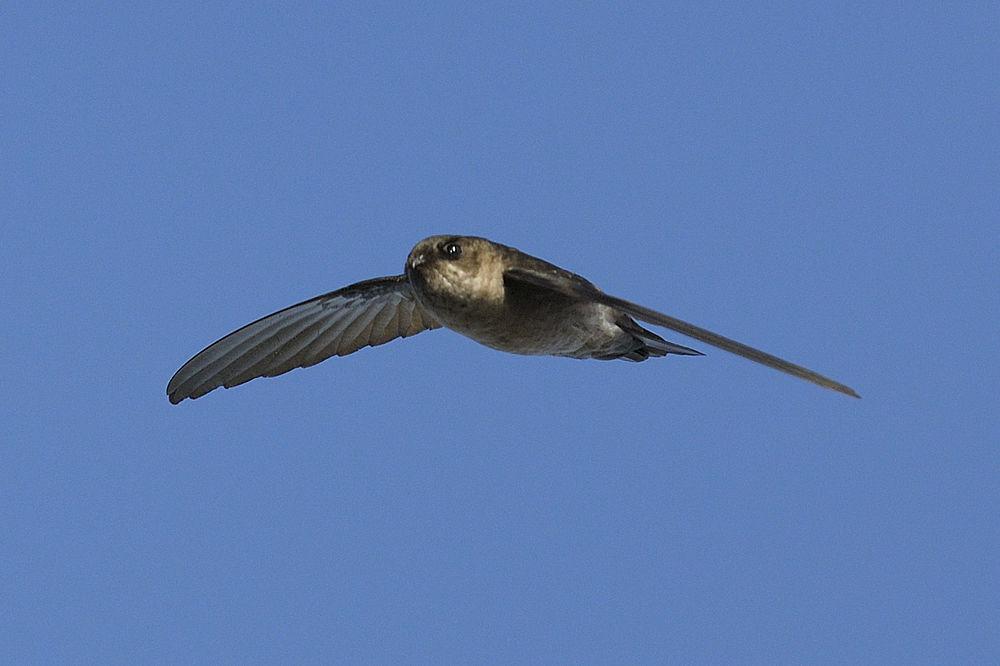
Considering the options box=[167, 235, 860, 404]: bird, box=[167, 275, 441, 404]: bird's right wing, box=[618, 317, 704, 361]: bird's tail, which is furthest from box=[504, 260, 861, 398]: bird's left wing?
box=[167, 275, 441, 404]: bird's right wing

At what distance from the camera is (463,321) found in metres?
3.58

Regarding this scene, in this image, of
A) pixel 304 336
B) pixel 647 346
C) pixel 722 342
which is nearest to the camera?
pixel 722 342

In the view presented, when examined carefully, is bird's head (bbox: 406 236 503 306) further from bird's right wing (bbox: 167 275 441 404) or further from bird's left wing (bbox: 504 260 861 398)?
bird's right wing (bbox: 167 275 441 404)

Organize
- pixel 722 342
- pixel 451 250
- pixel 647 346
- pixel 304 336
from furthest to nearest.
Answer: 1. pixel 304 336
2. pixel 647 346
3. pixel 451 250
4. pixel 722 342

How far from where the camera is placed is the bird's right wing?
420 centimetres

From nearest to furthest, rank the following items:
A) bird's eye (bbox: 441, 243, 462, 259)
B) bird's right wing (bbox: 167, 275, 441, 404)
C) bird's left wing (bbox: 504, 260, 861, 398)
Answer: bird's left wing (bbox: 504, 260, 861, 398), bird's eye (bbox: 441, 243, 462, 259), bird's right wing (bbox: 167, 275, 441, 404)

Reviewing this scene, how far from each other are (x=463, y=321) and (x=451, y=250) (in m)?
0.20

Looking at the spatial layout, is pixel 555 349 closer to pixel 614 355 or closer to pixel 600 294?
pixel 614 355

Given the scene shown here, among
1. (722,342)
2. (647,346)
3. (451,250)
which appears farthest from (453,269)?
(647,346)

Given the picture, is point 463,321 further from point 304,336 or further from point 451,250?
point 304,336

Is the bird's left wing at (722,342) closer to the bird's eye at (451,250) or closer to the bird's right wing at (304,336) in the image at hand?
the bird's eye at (451,250)

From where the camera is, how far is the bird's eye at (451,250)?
3486 millimetres

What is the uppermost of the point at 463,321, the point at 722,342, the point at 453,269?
the point at 453,269

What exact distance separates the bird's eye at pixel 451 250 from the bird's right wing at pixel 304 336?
26.4 inches
